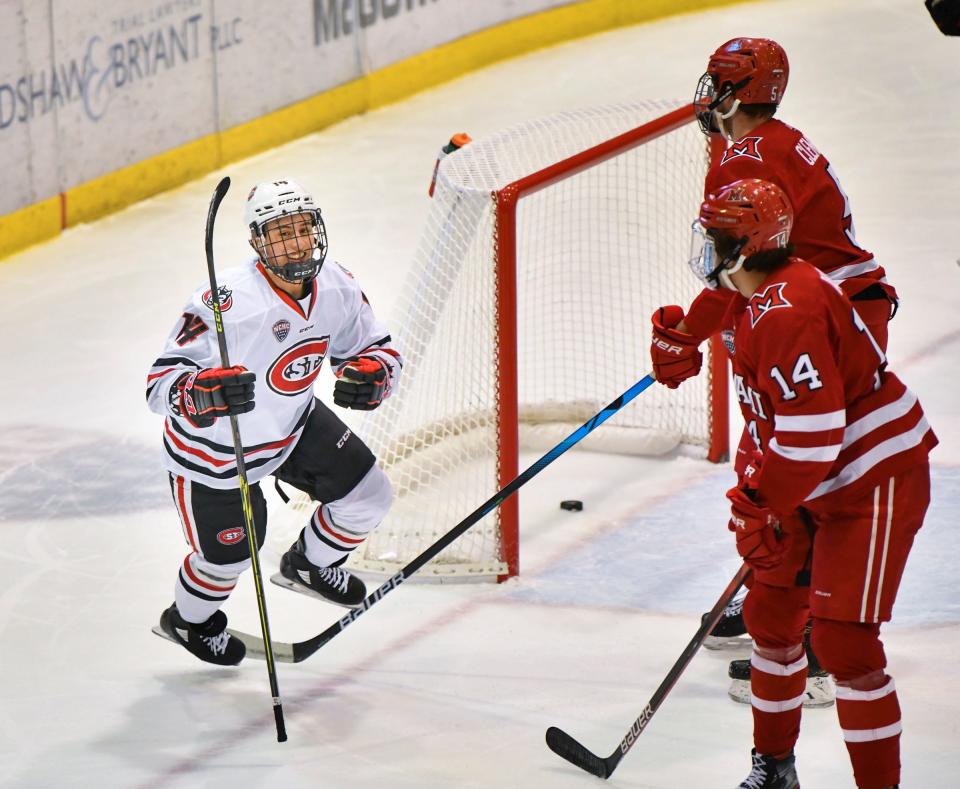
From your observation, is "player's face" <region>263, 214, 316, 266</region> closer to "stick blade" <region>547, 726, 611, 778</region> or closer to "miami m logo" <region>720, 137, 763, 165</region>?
"miami m logo" <region>720, 137, 763, 165</region>

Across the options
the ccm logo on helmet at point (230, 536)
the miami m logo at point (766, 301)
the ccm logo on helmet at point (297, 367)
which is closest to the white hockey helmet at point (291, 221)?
the ccm logo on helmet at point (297, 367)

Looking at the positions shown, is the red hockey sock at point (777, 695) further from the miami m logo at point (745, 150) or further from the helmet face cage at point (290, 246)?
the helmet face cage at point (290, 246)

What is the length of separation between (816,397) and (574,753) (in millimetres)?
1009

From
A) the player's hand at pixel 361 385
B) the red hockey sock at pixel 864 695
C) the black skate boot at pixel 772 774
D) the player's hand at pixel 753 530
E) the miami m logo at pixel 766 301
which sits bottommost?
the black skate boot at pixel 772 774

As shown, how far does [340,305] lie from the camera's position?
360 centimetres

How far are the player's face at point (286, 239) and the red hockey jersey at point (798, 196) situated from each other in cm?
82

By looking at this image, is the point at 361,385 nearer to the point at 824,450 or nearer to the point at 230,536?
the point at 230,536

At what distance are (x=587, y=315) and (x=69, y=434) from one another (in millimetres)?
1734

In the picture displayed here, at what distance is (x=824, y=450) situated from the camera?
2.79m

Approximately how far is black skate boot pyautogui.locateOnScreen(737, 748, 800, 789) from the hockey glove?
119cm

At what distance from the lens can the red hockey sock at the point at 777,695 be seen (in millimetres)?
3064

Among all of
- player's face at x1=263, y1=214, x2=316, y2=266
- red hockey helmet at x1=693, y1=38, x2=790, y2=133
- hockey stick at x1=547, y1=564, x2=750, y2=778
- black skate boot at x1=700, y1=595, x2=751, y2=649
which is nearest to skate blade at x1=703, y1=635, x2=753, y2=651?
black skate boot at x1=700, y1=595, x2=751, y2=649

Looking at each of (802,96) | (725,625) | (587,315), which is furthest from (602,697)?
(802,96)

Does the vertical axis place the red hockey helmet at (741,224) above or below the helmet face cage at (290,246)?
above
